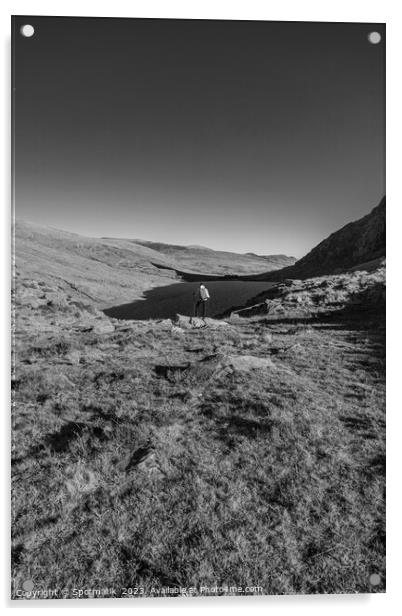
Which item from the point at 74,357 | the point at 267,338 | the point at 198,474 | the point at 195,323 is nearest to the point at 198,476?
the point at 198,474

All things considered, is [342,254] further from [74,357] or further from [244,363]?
[74,357]

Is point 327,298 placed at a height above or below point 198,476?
above

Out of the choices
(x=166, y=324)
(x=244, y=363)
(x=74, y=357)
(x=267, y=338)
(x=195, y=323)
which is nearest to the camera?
(x=244, y=363)

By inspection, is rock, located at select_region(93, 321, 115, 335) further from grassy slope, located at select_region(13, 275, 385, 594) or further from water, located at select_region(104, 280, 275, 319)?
water, located at select_region(104, 280, 275, 319)

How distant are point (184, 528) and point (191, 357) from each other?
15.7 ft

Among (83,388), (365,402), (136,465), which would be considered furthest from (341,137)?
(83,388)

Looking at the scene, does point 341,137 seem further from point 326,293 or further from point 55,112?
point 326,293

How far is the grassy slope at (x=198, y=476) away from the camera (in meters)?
3.26

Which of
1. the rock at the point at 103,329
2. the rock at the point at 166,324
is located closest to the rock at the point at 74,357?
the rock at the point at 103,329

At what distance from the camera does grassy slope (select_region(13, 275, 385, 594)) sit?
3260mm

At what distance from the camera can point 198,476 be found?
3.97 metres

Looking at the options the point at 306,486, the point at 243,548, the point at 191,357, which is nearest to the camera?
the point at 243,548

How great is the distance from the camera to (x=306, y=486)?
3.85 meters

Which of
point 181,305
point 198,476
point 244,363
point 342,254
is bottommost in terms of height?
point 198,476
